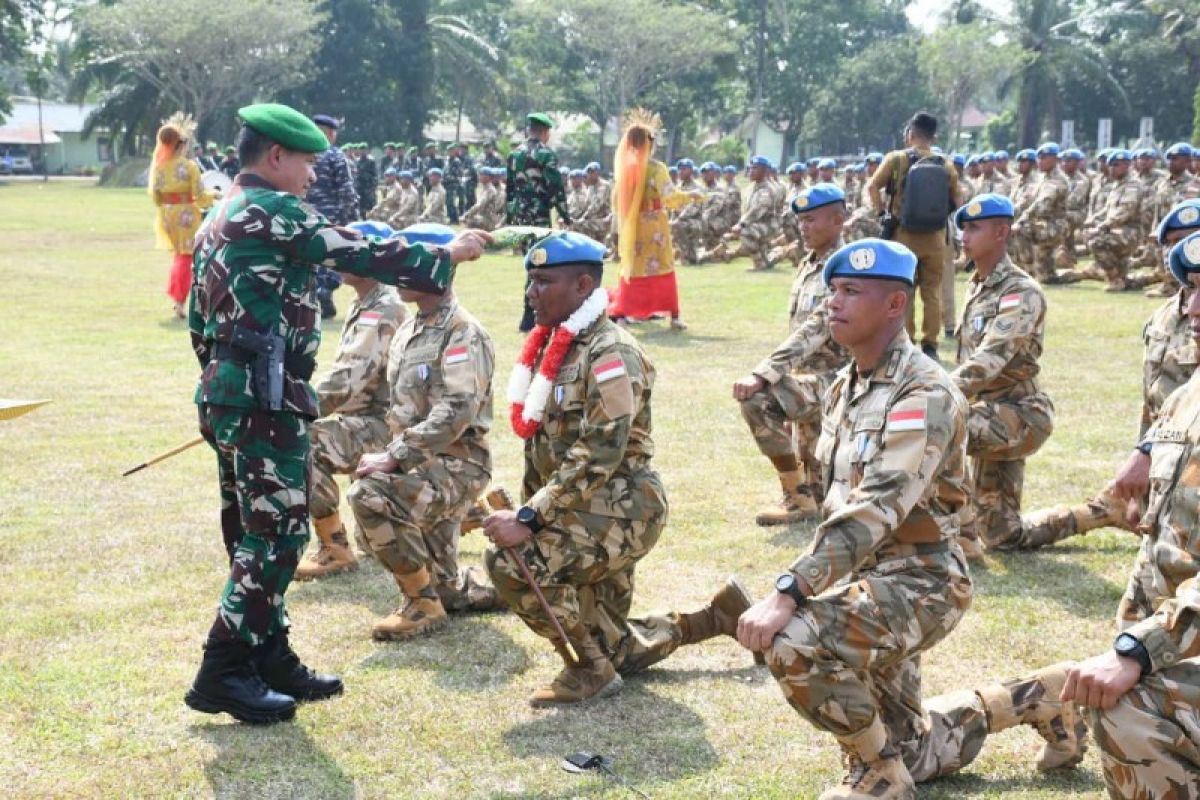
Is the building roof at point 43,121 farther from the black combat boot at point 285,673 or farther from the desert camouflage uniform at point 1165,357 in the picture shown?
the desert camouflage uniform at point 1165,357

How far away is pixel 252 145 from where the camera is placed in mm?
4766

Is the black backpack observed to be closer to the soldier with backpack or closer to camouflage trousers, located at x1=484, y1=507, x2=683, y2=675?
the soldier with backpack

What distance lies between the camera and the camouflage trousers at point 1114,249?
18.2m

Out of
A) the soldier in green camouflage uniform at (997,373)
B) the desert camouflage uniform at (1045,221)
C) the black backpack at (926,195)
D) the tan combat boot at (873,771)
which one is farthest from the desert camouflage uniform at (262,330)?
the desert camouflage uniform at (1045,221)

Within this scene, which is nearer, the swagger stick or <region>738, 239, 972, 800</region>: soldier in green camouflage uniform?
<region>738, 239, 972, 800</region>: soldier in green camouflage uniform

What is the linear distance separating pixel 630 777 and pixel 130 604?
2982 millimetres

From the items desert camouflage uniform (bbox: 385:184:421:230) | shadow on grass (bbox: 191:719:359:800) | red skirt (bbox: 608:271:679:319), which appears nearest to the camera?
shadow on grass (bbox: 191:719:359:800)

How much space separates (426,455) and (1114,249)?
1522 cm

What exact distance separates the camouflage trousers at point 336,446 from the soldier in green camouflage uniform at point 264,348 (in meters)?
1.57

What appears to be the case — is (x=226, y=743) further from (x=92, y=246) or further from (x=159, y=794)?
(x=92, y=246)

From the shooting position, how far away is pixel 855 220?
20.9 meters

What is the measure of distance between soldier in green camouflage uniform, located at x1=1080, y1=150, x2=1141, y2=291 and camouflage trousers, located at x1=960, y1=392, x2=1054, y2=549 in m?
12.6

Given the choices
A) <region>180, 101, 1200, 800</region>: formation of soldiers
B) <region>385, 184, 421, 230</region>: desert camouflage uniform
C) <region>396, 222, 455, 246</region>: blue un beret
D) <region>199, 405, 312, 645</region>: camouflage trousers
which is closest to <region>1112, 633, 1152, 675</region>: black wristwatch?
<region>180, 101, 1200, 800</region>: formation of soldiers

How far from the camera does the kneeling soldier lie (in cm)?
555
